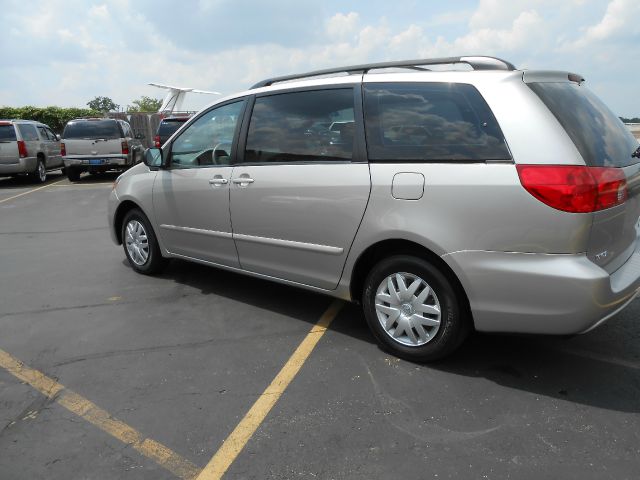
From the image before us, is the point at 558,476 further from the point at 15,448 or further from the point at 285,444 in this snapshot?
the point at 15,448

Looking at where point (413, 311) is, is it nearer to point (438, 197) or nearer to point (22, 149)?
point (438, 197)

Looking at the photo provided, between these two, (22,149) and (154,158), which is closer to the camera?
(154,158)

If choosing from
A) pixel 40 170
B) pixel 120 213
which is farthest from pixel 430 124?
pixel 40 170

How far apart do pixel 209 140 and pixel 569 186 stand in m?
2.94

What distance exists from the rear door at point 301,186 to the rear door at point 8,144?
39.8 feet

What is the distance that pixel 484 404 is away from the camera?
2941 mm

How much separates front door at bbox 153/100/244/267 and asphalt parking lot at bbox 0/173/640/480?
519mm

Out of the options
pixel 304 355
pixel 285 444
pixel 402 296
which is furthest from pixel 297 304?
pixel 285 444

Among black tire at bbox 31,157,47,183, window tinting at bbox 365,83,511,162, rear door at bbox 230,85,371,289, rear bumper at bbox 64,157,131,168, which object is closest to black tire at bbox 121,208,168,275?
rear door at bbox 230,85,371,289

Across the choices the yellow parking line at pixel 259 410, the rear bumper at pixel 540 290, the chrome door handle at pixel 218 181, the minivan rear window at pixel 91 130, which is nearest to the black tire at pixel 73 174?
the minivan rear window at pixel 91 130

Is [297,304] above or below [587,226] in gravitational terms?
below

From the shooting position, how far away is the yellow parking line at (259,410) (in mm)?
2513

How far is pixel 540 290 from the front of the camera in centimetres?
283

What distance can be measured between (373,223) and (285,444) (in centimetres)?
142
